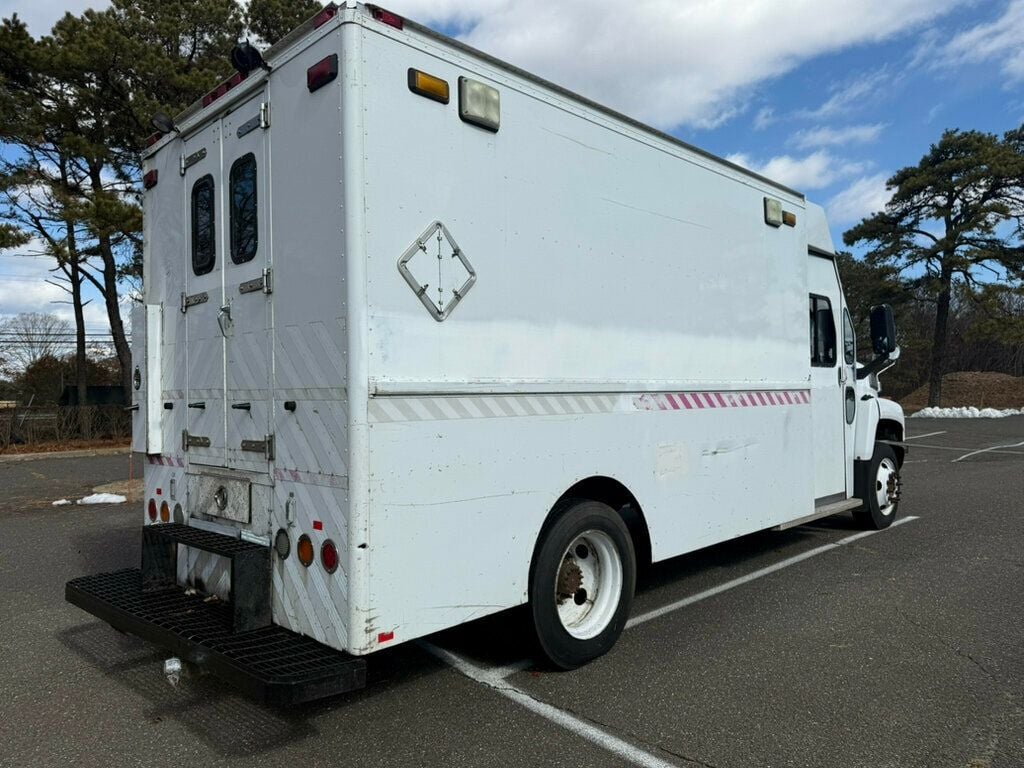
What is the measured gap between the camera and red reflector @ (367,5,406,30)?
10.6ft

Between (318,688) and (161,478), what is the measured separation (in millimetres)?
2143

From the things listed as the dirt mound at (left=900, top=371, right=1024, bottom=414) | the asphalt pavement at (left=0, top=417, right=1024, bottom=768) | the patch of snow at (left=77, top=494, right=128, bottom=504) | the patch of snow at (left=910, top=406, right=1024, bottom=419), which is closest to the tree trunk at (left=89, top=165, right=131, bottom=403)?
the patch of snow at (left=77, top=494, right=128, bottom=504)

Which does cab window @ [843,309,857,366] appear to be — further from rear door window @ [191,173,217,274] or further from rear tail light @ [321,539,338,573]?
rear door window @ [191,173,217,274]

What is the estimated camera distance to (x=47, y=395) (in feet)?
98.8

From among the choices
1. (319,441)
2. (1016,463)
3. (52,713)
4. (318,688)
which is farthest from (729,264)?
(1016,463)

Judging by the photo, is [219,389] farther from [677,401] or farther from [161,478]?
[677,401]

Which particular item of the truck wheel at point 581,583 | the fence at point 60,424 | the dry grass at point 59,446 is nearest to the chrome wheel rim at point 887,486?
the truck wheel at point 581,583

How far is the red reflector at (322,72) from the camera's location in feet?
10.5

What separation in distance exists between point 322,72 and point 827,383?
5.05m

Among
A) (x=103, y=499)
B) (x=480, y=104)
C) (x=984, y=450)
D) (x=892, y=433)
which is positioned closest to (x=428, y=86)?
(x=480, y=104)

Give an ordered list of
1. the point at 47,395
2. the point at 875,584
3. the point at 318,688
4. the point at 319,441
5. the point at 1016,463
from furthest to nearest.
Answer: the point at 47,395 < the point at 1016,463 < the point at 875,584 < the point at 319,441 < the point at 318,688

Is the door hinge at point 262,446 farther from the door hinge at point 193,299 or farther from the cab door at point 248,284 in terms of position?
the door hinge at point 193,299

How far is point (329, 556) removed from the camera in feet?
10.6

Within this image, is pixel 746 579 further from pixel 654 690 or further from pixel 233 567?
pixel 233 567
